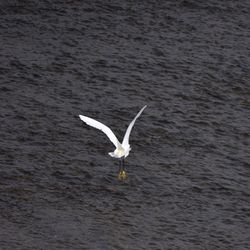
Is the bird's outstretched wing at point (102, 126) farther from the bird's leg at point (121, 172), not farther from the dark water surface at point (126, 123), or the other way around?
the dark water surface at point (126, 123)

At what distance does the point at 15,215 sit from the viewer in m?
30.8

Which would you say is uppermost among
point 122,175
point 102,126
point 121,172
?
point 102,126

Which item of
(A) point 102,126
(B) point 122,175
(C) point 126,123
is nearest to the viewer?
(A) point 102,126

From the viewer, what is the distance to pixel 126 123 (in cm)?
3991

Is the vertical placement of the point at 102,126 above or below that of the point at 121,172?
above

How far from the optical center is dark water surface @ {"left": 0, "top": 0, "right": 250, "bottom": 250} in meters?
31.2

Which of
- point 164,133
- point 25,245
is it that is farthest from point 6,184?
point 164,133

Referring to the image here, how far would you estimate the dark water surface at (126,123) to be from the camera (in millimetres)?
31250

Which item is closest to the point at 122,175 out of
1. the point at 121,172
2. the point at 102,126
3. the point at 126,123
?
the point at 121,172

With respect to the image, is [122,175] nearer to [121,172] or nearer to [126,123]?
[121,172]

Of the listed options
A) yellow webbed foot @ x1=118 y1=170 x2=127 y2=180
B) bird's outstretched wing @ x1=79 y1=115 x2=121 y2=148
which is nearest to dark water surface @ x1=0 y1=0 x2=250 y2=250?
yellow webbed foot @ x1=118 y1=170 x2=127 y2=180

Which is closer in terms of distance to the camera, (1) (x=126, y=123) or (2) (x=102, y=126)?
(2) (x=102, y=126)

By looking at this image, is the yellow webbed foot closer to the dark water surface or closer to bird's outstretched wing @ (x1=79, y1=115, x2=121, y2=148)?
the dark water surface

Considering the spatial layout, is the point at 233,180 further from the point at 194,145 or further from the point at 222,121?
the point at 222,121
